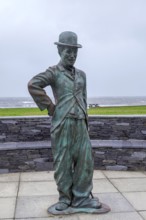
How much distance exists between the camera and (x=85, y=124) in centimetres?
495

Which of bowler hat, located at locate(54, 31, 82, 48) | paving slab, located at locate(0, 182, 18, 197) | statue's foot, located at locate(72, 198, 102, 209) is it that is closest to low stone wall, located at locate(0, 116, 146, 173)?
paving slab, located at locate(0, 182, 18, 197)

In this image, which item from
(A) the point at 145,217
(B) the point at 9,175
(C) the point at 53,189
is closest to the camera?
(A) the point at 145,217

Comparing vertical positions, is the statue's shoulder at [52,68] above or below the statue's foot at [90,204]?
above

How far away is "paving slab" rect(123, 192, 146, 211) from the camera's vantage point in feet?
16.9

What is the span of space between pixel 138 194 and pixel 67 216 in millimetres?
1564

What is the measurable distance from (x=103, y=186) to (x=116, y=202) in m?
1.00

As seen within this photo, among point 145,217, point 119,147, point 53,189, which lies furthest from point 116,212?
point 119,147

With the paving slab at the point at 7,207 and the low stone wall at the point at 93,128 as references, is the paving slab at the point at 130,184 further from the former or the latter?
the paving slab at the point at 7,207

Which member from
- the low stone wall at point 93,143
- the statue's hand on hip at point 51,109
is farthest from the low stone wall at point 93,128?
the statue's hand on hip at point 51,109

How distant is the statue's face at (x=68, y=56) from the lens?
4.75m

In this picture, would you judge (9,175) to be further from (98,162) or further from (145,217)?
(145,217)

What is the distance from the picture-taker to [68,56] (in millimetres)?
4777

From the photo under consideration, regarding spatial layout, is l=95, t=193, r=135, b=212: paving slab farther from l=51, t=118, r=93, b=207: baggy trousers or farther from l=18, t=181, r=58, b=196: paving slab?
l=18, t=181, r=58, b=196: paving slab

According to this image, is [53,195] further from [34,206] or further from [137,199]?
[137,199]
